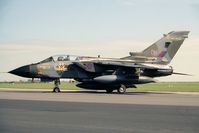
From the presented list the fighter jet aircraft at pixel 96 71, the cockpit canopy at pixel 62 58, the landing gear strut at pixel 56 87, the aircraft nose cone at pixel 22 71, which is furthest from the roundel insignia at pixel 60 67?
the aircraft nose cone at pixel 22 71

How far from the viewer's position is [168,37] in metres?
34.1

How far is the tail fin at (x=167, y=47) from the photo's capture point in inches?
1325

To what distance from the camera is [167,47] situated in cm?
3388

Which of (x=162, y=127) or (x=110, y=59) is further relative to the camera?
(x=110, y=59)

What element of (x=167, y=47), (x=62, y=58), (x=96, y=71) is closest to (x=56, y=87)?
(x=62, y=58)

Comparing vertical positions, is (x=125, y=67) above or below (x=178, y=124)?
above

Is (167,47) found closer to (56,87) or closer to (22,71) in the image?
(56,87)

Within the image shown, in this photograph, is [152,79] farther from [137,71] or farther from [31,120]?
[31,120]

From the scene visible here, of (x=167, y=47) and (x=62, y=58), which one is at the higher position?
(x=167, y=47)

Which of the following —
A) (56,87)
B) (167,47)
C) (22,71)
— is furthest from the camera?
(167,47)

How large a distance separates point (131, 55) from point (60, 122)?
2328 centimetres

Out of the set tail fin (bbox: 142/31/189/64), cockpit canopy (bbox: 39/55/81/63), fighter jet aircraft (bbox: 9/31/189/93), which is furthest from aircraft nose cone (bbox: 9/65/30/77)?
tail fin (bbox: 142/31/189/64)

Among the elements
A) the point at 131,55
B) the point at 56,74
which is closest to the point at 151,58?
the point at 131,55

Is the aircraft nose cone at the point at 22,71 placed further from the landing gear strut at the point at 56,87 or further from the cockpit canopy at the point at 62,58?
the landing gear strut at the point at 56,87
